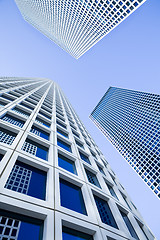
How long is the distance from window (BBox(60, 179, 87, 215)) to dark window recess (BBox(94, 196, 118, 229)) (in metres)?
1.36

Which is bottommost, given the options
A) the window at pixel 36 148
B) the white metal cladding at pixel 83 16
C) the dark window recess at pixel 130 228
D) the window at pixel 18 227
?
the window at pixel 18 227

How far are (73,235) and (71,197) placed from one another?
188cm

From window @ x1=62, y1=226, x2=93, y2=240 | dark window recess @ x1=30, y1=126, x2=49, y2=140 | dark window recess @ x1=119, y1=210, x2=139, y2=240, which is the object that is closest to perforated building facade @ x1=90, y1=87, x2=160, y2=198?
dark window recess @ x1=119, y1=210, x2=139, y2=240

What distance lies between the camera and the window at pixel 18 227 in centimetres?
419

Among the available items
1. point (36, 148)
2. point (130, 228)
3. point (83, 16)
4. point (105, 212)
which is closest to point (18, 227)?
point (36, 148)

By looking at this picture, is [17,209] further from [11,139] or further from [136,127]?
[136,127]

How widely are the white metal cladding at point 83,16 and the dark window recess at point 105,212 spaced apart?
88008mm

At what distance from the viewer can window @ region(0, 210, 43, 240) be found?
4.19 meters

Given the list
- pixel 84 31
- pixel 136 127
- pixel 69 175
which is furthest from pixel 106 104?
pixel 69 175

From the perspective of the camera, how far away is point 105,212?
8.47 meters

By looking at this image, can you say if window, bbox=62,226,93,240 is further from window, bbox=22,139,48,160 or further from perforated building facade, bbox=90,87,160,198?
perforated building facade, bbox=90,87,160,198

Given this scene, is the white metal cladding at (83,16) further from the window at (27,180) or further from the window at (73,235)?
the window at (73,235)

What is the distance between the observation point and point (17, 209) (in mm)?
4727

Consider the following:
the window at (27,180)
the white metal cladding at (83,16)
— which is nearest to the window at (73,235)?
the window at (27,180)
